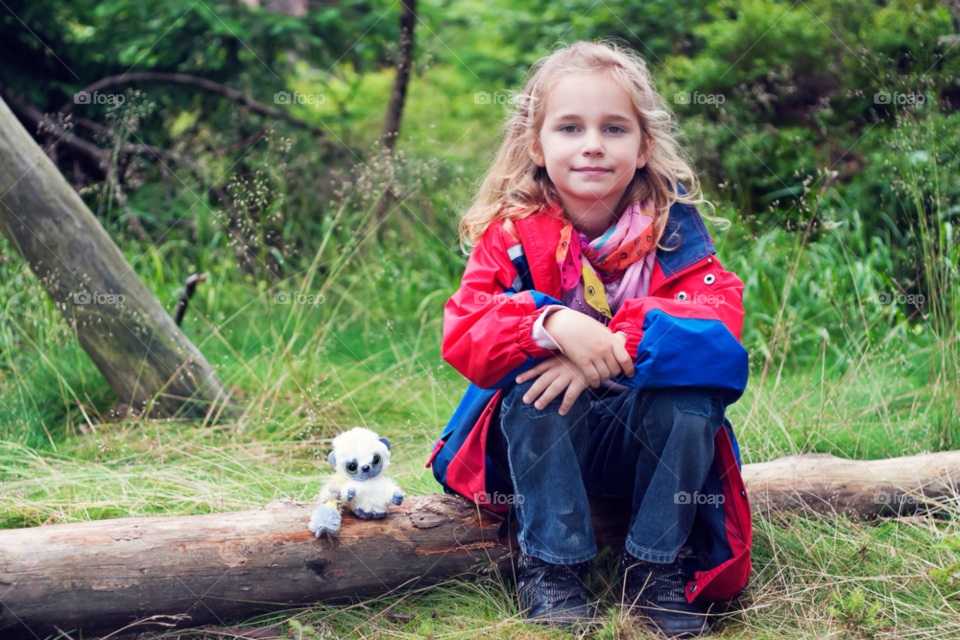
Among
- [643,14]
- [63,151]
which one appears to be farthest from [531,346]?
[643,14]

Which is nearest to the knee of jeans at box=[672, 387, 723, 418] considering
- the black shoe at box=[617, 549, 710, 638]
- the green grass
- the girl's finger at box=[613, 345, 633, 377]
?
the girl's finger at box=[613, 345, 633, 377]

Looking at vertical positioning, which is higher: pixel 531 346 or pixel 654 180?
pixel 654 180

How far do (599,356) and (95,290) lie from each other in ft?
6.75

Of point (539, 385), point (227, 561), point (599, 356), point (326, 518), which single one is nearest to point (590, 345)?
point (599, 356)

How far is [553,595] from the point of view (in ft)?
5.38

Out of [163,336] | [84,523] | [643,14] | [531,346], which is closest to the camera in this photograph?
[531,346]

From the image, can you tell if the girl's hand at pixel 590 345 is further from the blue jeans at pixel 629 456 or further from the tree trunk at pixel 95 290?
the tree trunk at pixel 95 290

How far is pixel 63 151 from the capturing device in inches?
174

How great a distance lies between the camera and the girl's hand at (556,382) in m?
1.55

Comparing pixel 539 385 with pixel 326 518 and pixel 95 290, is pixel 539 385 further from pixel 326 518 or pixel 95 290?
pixel 95 290

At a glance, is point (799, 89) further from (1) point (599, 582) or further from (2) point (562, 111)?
(1) point (599, 582)

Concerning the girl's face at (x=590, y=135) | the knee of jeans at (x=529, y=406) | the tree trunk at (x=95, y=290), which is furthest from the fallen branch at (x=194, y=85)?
the knee of jeans at (x=529, y=406)

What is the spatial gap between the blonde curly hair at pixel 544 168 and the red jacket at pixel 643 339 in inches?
2.3

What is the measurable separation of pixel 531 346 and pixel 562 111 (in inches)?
23.1
